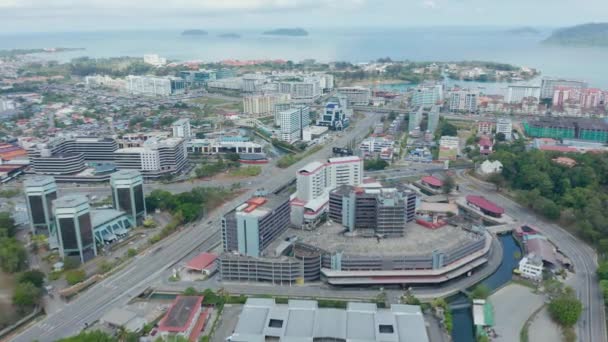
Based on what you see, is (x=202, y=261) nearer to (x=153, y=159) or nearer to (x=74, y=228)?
(x=74, y=228)

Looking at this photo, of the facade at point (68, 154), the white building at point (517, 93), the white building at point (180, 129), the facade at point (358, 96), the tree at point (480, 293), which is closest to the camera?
the tree at point (480, 293)

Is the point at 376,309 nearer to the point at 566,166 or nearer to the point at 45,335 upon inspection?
the point at 45,335

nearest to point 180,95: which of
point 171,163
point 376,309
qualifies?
point 171,163

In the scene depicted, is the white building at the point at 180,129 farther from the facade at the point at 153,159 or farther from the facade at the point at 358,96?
the facade at the point at 358,96

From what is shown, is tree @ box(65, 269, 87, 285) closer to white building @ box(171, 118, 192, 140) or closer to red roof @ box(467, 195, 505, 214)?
red roof @ box(467, 195, 505, 214)

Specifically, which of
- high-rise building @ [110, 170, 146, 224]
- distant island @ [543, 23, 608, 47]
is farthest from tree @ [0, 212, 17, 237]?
distant island @ [543, 23, 608, 47]

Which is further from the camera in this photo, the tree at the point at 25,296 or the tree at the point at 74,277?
the tree at the point at 74,277

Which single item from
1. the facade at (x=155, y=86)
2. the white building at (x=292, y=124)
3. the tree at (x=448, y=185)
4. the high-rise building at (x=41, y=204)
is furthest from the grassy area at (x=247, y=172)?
the facade at (x=155, y=86)
